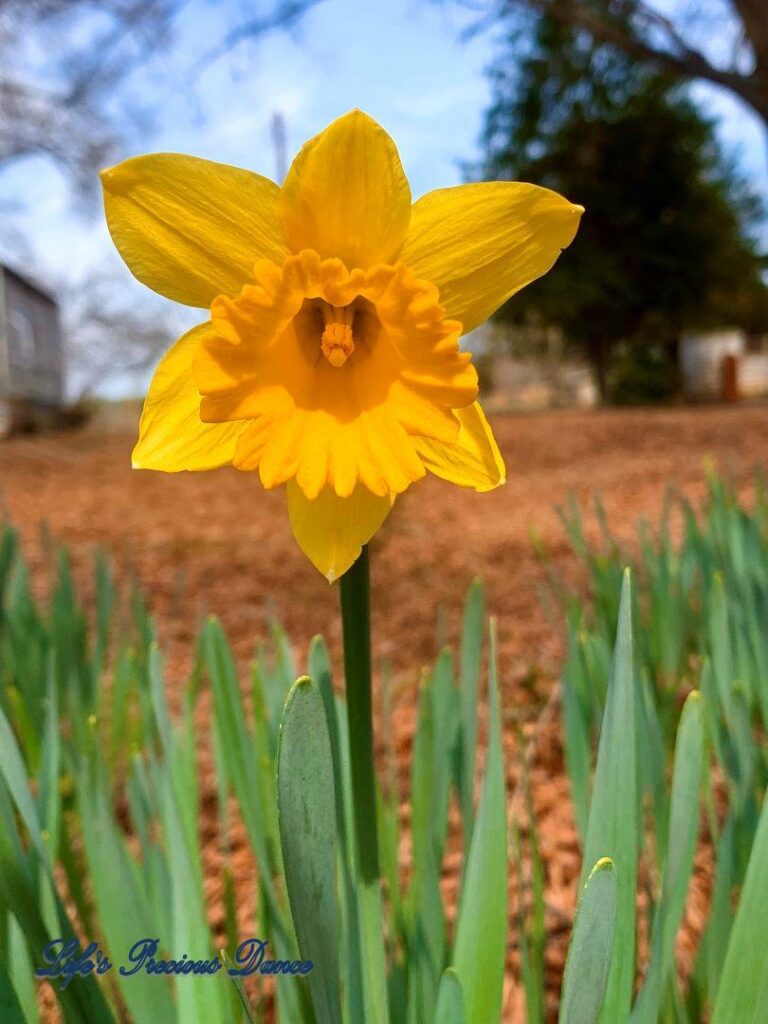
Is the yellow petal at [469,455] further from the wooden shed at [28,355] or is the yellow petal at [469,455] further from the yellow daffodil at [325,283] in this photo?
the wooden shed at [28,355]

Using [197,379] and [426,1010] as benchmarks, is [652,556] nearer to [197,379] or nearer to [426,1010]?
[426,1010]

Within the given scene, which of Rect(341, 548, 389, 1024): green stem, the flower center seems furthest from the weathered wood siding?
Rect(341, 548, 389, 1024): green stem

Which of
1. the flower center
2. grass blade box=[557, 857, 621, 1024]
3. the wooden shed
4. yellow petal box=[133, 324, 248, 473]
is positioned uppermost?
the wooden shed

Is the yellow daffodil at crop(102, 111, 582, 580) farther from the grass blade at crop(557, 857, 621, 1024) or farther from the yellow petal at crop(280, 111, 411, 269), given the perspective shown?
the grass blade at crop(557, 857, 621, 1024)

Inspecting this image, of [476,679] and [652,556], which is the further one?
[652,556]

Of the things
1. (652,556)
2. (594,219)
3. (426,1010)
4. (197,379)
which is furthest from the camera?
(594,219)

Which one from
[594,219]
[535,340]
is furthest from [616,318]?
[535,340]
